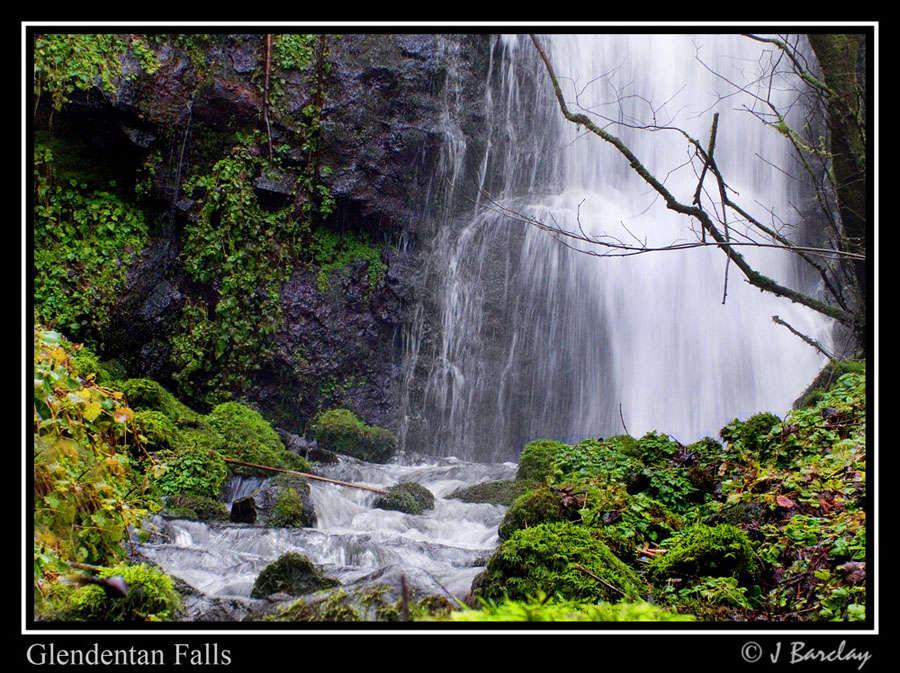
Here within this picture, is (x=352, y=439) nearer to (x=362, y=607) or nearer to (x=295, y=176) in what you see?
(x=295, y=176)

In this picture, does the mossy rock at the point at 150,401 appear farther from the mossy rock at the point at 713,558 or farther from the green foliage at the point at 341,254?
the mossy rock at the point at 713,558

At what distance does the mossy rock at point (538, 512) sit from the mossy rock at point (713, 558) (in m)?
1.02

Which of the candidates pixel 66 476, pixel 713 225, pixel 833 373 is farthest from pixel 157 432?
pixel 833 373

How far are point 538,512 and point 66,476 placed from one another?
3.09m

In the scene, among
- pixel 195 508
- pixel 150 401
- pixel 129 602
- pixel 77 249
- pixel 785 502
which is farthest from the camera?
pixel 77 249

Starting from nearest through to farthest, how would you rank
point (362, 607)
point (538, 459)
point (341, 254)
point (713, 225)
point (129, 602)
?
point (362, 607) → point (129, 602) → point (713, 225) → point (538, 459) → point (341, 254)

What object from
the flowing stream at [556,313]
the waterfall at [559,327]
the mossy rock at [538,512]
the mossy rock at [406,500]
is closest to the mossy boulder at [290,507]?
the mossy rock at [406,500]

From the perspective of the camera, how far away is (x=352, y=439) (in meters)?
11.0

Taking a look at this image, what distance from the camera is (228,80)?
12.4m

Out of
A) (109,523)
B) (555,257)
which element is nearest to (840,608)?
(109,523)

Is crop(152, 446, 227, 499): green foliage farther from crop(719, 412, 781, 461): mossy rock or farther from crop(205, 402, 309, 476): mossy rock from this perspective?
crop(719, 412, 781, 461): mossy rock

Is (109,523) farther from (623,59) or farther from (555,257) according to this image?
(623,59)

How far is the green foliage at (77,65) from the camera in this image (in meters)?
10.5

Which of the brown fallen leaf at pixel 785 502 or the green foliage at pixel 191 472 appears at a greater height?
the brown fallen leaf at pixel 785 502
